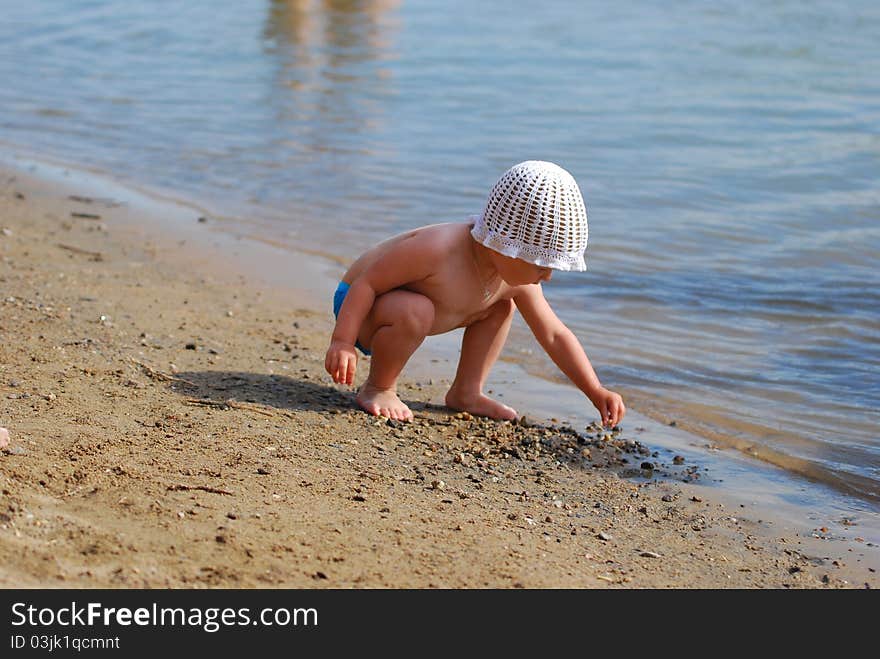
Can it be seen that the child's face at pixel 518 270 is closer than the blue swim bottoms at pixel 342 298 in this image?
Yes

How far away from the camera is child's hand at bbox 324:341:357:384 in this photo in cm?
370

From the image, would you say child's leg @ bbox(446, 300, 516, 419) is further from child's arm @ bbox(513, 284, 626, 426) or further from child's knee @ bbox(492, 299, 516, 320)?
child's arm @ bbox(513, 284, 626, 426)

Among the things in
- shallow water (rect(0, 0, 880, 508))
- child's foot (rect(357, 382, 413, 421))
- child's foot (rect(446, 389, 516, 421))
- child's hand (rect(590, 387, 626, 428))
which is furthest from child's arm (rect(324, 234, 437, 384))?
shallow water (rect(0, 0, 880, 508))

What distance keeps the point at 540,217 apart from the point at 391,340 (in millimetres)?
725

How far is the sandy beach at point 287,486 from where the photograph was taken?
2598 mm

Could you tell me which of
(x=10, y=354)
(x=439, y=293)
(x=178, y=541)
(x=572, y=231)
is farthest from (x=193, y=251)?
(x=178, y=541)

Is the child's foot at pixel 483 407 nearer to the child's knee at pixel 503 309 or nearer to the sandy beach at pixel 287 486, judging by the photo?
the sandy beach at pixel 287 486

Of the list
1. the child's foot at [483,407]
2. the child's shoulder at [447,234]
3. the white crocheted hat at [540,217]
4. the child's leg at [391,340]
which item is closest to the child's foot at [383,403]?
the child's leg at [391,340]

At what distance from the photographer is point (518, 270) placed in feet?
12.0

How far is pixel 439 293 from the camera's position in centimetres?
386

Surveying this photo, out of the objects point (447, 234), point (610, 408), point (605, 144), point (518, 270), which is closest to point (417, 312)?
point (447, 234)

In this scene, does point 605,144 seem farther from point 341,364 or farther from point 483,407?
point 341,364

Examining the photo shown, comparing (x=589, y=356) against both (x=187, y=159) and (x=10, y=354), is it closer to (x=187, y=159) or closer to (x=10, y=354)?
(x=10, y=354)

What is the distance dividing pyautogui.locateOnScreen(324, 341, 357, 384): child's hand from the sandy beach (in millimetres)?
169
